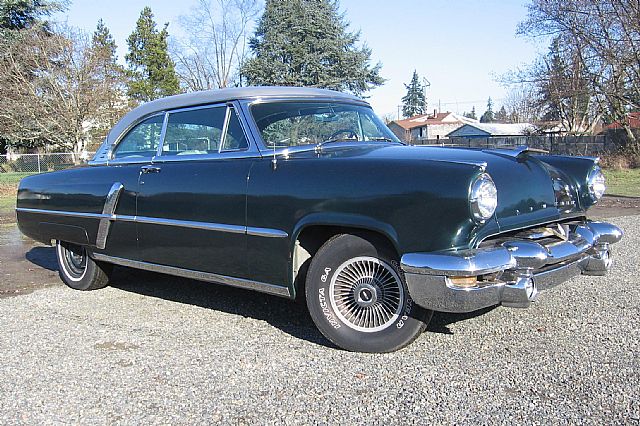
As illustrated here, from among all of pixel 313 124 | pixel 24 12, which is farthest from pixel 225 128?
pixel 24 12

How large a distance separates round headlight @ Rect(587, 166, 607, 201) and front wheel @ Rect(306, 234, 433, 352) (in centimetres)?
177

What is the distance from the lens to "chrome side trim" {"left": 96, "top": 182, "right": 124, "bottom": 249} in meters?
4.96

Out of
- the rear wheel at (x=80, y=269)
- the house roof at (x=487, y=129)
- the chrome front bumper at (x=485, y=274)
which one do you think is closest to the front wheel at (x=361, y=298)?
the chrome front bumper at (x=485, y=274)

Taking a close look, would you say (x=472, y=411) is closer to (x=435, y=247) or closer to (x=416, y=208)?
(x=435, y=247)

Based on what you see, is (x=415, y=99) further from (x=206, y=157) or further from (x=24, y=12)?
(x=206, y=157)

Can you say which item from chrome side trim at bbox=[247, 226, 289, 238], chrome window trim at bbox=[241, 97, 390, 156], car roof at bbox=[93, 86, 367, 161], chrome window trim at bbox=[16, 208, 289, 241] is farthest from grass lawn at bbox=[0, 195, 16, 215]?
chrome side trim at bbox=[247, 226, 289, 238]

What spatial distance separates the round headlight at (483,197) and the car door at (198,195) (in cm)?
154

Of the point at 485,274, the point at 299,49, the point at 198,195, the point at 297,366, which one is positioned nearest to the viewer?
the point at 485,274

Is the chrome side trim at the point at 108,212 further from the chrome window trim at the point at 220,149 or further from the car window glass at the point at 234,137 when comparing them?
the car window glass at the point at 234,137

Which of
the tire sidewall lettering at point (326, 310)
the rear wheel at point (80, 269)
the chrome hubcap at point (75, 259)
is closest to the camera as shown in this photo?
the tire sidewall lettering at point (326, 310)

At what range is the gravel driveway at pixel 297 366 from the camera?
9.72 ft

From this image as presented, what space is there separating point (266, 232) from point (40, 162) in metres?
24.8

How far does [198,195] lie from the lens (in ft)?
14.3

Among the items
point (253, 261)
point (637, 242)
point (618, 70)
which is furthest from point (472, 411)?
point (618, 70)
